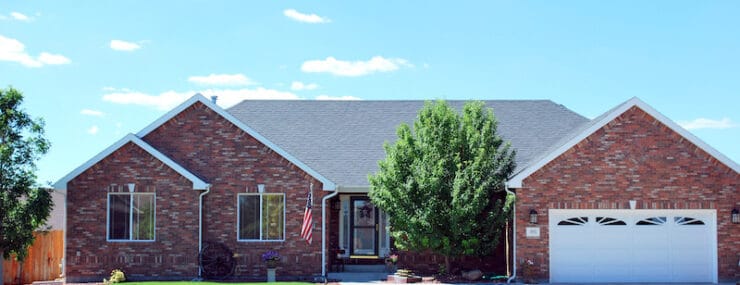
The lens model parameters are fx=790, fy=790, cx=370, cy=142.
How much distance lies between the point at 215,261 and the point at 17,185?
5.73 metres

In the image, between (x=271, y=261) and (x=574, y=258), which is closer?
(x=574, y=258)

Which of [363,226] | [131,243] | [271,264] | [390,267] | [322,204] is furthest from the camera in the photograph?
[363,226]

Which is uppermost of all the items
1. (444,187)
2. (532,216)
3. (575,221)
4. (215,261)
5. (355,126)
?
(355,126)

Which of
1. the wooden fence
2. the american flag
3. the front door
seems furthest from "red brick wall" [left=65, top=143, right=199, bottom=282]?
the front door

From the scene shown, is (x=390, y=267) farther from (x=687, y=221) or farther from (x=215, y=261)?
(x=687, y=221)

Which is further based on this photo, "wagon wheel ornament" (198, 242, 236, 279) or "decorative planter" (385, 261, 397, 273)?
"decorative planter" (385, 261, 397, 273)

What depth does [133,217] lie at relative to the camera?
21938 mm

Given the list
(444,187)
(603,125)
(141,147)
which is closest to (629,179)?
(603,125)

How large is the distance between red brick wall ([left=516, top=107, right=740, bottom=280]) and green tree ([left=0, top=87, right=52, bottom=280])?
1314cm

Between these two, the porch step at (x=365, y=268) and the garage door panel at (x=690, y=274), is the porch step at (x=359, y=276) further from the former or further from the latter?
the garage door panel at (x=690, y=274)

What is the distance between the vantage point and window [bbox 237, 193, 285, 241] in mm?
22500

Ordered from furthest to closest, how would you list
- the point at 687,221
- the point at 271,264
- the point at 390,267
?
the point at 390,267 → the point at 271,264 → the point at 687,221

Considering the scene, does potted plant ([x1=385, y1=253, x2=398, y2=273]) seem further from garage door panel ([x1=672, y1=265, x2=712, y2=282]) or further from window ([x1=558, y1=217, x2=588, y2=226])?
garage door panel ([x1=672, y1=265, x2=712, y2=282])

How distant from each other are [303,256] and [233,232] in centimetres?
209
